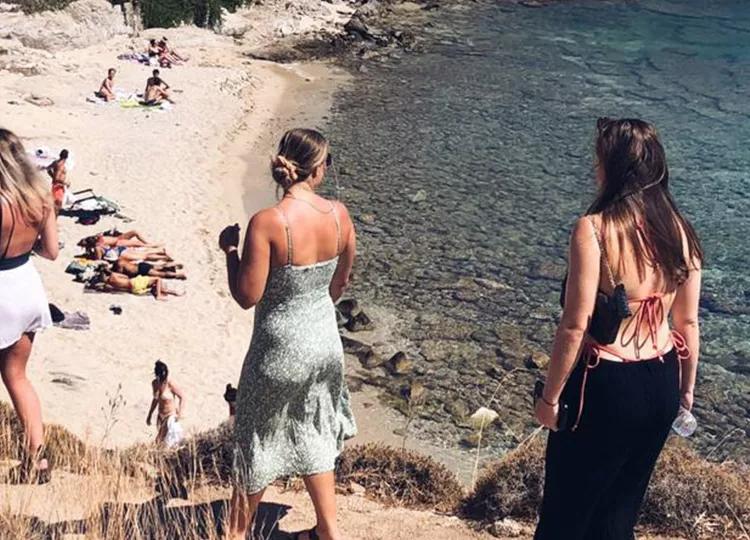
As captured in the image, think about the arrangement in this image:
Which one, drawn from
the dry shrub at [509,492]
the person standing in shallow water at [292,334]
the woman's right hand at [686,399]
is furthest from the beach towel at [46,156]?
the woman's right hand at [686,399]

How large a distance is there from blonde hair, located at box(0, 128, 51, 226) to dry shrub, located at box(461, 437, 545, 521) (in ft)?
9.79

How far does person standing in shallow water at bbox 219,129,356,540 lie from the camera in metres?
4.25

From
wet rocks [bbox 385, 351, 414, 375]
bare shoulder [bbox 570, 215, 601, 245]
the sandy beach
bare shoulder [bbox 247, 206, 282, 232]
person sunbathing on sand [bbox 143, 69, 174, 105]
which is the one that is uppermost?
bare shoulder [bbox 570, 215, 601, 245]

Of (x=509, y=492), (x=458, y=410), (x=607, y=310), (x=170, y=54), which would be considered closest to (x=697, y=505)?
(x=509, y=492)

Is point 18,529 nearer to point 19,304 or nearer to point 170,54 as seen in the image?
point 19,304

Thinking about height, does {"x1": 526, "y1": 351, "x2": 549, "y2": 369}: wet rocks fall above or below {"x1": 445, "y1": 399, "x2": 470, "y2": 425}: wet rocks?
above

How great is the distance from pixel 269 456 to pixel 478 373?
874 centimetres

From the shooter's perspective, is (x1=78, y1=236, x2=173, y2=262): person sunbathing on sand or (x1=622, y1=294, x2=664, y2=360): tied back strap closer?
(x1=622, y1=294, x2=664, y2=360): tied back strap

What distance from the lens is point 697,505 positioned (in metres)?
A: 5.47

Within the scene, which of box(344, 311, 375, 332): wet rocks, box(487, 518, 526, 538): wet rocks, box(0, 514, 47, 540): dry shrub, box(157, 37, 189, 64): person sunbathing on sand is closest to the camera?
box(0, 514, 47, 540): dry shrub

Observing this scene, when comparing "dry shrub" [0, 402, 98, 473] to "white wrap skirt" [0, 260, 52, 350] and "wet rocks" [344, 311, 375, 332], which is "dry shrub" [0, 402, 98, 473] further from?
"wet rocks" [344, 311, 375, 332]

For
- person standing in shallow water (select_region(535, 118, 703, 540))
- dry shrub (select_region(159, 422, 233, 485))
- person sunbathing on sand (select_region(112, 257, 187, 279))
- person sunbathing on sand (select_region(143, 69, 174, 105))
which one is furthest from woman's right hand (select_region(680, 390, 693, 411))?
person sunbathing on sand (select_region(143, 69, 174, 105))

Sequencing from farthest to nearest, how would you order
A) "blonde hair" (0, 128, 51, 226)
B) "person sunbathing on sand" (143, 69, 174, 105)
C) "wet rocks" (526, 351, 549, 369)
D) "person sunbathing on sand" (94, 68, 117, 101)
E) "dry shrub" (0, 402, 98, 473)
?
1. "person sunbathing on sand" (143, 69, 174, 105)
2. "person sunbathing on sand" (94, 68, 117, 101)
3. "wet rocks" (526, 351, 549, 369)
4. "dry shrub" (0, 402, 98, 473)
5. "blonde hair" (0, 128, 51, 226)

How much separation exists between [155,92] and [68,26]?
244 inches
